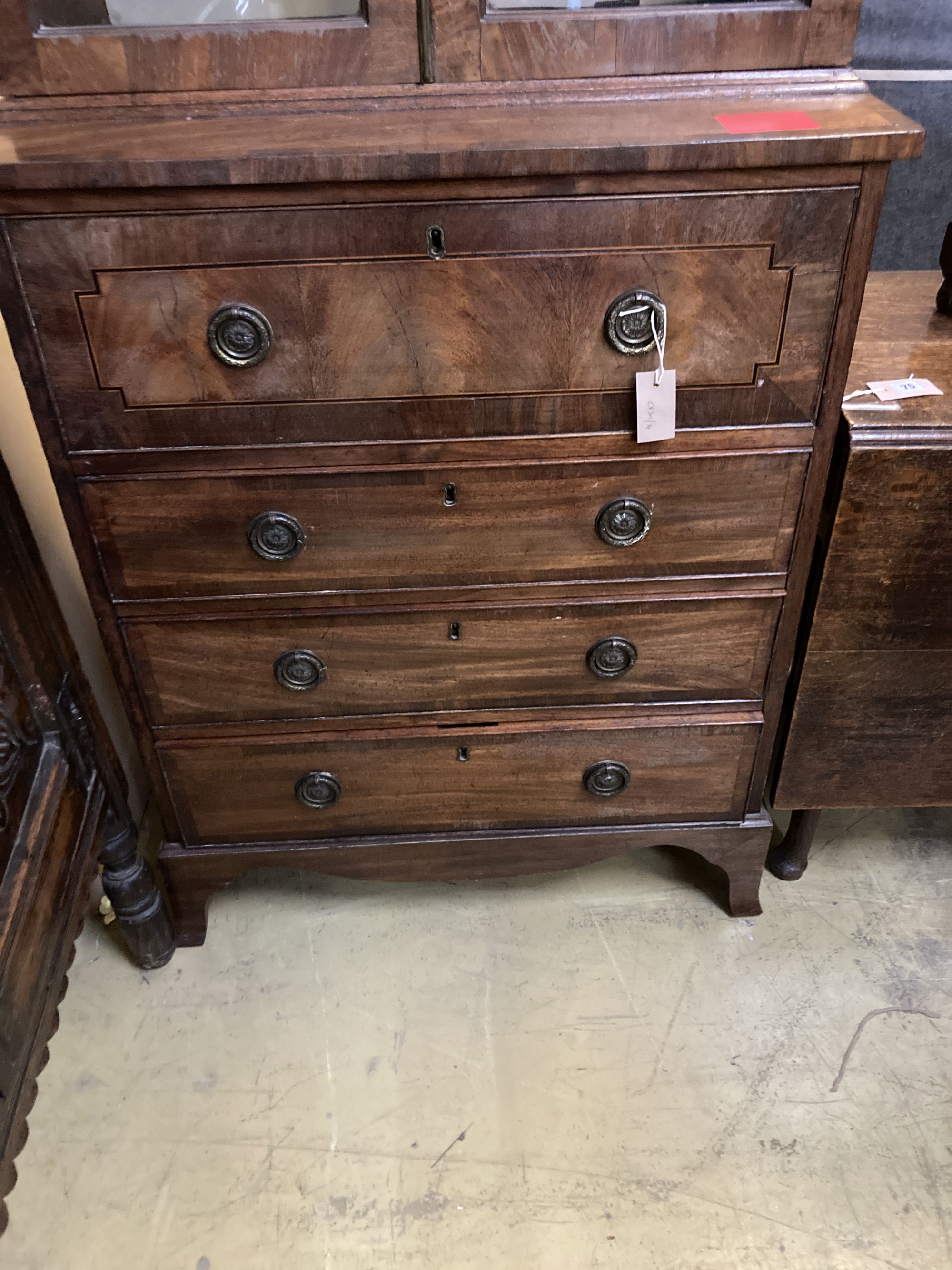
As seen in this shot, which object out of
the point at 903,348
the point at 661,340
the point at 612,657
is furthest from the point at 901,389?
the point at 612,657

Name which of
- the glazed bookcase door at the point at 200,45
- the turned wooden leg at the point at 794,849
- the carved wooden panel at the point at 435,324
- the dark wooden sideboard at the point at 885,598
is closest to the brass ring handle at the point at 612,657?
the dark wooden sideboard at the point at 885,598

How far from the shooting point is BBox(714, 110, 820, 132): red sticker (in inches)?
37.5

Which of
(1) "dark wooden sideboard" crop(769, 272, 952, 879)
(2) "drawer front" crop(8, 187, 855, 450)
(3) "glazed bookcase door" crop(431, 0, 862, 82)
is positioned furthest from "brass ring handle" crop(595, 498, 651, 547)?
(3) "glazed bookcase door" crop(431, 0, 862, 82)

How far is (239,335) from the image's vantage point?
1027 mm

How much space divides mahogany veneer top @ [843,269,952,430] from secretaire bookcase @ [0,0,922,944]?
0.40 feet

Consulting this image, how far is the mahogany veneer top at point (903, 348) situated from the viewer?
1.17 metres

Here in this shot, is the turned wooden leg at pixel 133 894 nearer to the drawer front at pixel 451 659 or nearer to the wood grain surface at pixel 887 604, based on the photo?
the drawer front at pixel 451 659

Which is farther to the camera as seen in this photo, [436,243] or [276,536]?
A: [276,536]

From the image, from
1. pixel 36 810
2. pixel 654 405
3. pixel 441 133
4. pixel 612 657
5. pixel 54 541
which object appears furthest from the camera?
pixel 54 541

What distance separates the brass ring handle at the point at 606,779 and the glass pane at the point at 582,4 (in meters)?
0.94

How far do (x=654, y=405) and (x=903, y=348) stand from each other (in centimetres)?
48

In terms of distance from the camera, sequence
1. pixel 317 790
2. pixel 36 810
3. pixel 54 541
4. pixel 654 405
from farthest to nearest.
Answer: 1. pixel 54 541
2. pixel 317 790
3. pixel 36 810
4. pixel 654 405

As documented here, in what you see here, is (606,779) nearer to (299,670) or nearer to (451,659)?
(451,659)

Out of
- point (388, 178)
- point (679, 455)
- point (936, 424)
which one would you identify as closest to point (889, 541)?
point (936, 424)
